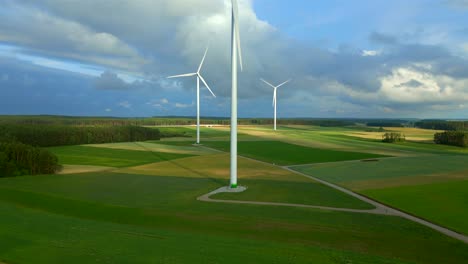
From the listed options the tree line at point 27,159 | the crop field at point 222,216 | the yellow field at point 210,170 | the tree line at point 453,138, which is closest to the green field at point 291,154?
the yellow field at point 210,170

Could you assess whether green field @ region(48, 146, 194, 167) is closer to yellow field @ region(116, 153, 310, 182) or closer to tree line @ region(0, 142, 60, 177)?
yellow field @ region(116, 153, 310, 182)

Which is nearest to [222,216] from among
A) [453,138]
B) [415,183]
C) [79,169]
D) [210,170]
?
[415,183]

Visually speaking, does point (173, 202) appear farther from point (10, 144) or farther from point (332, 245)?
point (10, 144)

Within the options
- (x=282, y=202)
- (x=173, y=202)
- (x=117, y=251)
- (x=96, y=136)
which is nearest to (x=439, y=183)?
(x=282, y=202)

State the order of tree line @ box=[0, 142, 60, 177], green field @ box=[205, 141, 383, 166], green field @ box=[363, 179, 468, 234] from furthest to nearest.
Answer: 1. green field @ box=[205, 141, 383, 166]
2. tree line @ box=[0, 142, 60, 177]
3. green field @ box=[363, 179, 468, 234]

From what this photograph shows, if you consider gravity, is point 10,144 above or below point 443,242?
above

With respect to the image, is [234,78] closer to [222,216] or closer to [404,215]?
[222,216]

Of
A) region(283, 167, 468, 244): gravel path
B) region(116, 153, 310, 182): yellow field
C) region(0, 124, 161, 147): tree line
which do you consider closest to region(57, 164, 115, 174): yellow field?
region(116, 153, 310, 182): yellow field
